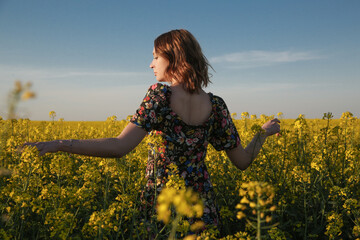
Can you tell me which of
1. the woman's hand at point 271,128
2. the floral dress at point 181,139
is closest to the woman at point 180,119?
the floral dress at point 181,139

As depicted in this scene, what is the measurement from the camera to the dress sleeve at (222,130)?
2.08 metres

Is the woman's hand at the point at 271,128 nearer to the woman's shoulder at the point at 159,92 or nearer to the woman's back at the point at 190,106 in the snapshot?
the woman's back at the point at 190,106

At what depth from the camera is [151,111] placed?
5.95 ft

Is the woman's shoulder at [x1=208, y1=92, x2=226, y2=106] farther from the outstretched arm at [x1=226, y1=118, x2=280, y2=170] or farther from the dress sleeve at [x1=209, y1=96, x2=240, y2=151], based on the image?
the outstretched arm at [x1=226, y1=118, x2=280, y2=170]

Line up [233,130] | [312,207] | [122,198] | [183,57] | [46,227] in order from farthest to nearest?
[312,207], [46,227], [233,130], [122,198], [183,57]

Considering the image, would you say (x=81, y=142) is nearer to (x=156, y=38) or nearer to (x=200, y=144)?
(x=200, y=144)

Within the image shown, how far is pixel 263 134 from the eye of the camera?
8.37 feet

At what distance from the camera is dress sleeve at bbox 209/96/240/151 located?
6.84 feet

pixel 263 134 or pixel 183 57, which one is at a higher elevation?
pixel 183 57

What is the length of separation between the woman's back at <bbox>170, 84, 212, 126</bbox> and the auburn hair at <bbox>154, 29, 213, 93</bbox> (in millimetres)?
45

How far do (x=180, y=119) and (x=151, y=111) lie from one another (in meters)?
0.20

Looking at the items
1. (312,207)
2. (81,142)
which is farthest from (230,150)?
(312,207)

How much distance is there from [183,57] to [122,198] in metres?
1.06

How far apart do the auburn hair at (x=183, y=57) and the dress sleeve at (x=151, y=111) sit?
0.18m
